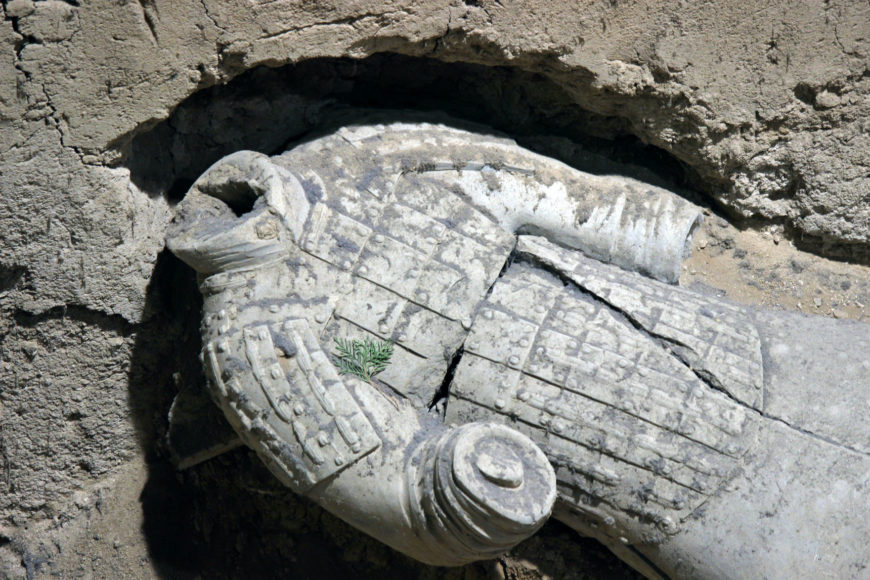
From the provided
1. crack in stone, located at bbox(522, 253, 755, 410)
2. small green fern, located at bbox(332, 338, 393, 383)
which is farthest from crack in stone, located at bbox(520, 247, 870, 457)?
small green fern, located at bbox(332, 338, 393, 383)

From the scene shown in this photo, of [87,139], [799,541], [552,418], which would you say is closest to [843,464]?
[799,541]

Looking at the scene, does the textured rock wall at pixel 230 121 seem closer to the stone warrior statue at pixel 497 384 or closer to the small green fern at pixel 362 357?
the stone warrior statue at pixel 497 384

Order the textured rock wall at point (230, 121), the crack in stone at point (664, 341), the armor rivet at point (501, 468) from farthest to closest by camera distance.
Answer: the textured rock wall at point (230, 121)
the crack in stone at point (664, 341)
the armor rivet at point (501, 468)

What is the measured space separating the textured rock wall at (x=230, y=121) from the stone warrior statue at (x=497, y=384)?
27 centimetres

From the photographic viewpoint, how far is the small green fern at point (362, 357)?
6.86 ft

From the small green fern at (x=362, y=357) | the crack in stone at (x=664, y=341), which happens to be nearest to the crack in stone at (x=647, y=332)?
the crack in stone at (x=664, y=341)

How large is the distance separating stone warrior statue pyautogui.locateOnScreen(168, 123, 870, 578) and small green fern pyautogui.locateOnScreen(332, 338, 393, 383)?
0.02m

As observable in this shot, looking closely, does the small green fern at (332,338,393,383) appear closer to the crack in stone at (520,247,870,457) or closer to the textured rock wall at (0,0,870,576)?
the crack in stone at (520,247,870,457)

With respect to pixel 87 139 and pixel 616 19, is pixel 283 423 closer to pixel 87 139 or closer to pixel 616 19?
pixel 87 139

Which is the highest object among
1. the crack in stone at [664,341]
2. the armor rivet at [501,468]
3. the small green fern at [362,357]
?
the crack in stone at [664,341]

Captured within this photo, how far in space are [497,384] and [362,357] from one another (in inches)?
13.2

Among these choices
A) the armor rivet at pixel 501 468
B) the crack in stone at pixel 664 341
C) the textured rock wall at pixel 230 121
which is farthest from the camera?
the textured rock wall at pixel 230 121

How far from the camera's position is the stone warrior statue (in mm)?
1979

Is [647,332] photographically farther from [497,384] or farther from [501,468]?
[501,468]
